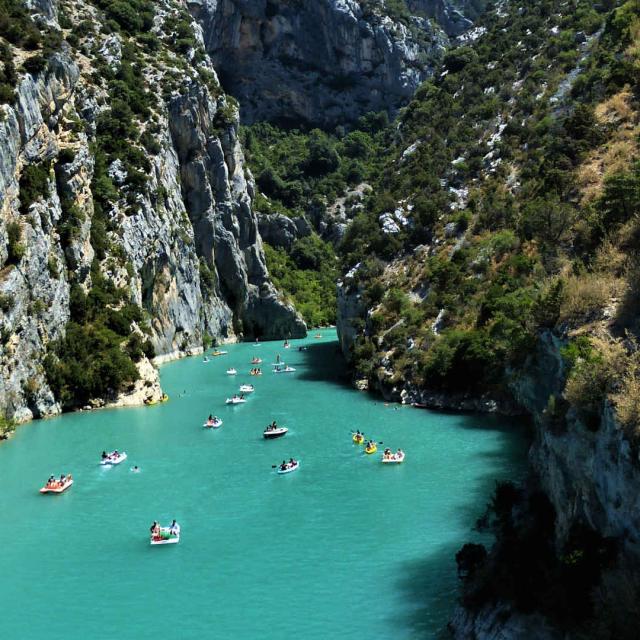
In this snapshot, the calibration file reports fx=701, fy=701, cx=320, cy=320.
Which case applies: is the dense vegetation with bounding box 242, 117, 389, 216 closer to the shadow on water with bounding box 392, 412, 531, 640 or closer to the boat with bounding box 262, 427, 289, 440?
the boat with bounding box 262, 427, 289, 440

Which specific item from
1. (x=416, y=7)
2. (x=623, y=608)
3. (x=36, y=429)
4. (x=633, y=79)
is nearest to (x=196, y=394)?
(x=36, y=429)

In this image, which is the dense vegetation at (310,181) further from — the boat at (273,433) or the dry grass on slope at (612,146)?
the boat at (273,433)

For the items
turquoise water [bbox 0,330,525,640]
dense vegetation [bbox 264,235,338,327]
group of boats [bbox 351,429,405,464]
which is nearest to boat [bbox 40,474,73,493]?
turquoise water [bbox 0,330,525,640]

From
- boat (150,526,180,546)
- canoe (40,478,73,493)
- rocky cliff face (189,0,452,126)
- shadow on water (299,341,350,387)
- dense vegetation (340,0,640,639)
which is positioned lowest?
boat (150,526,180,546)

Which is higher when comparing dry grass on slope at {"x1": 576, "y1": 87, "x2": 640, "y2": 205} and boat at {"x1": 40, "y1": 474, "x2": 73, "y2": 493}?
dry grass on slope at {"x1": 576, "y1": 87, "x2": 640, "y2": 205}

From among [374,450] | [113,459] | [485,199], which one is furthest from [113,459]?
[485,199]

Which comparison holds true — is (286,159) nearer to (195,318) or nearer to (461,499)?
(195,318)
